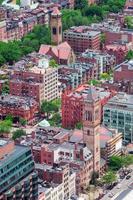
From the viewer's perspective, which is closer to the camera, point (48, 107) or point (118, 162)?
point (118, 162)

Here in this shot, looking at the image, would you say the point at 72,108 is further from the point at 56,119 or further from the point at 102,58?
the point at 102,58

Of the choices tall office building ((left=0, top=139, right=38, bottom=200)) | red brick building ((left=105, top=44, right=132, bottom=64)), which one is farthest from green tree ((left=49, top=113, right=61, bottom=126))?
tall office building ((left=0, top=139, right=38, bottom=200))

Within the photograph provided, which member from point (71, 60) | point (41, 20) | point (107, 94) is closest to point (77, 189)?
point (107, 94)

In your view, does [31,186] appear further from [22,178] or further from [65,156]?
[65,156]

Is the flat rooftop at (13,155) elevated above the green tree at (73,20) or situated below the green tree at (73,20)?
above

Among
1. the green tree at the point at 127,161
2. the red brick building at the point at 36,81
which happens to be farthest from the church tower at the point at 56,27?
the green tree at the point at 127,161

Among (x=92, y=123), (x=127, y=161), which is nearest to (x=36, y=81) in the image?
(x=127, y=161)

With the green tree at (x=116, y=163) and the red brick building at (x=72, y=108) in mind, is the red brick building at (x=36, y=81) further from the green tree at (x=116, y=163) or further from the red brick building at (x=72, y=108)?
the green tree at (x=116, y=163)
